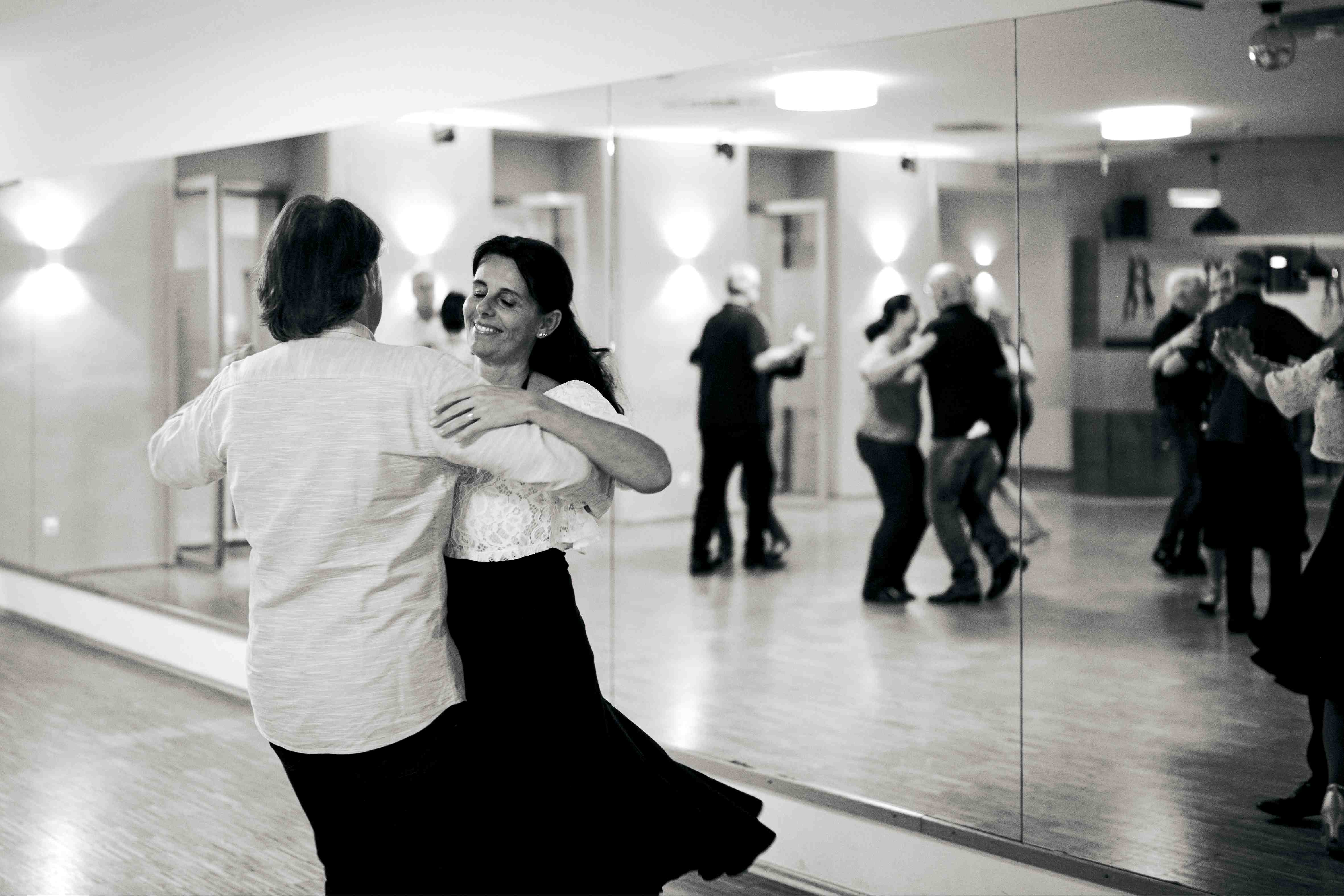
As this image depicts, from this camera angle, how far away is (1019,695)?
382cm

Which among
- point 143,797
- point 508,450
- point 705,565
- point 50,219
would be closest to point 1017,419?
point 705,565

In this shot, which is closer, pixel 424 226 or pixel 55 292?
pixel 424 226

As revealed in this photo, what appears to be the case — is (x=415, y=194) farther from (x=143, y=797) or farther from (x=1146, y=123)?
(x=1146, y=123)

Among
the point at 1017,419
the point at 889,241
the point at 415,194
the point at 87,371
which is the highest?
the point at 415,194

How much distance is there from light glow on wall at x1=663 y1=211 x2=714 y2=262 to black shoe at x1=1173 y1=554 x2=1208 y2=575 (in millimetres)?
1812

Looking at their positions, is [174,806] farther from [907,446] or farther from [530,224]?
[907,446]

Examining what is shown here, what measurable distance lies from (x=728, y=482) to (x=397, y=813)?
7.67ft

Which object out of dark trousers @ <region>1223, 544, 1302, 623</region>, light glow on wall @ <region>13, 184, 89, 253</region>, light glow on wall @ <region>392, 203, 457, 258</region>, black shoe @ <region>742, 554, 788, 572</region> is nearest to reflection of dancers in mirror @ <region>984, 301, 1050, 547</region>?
dark trousers @ <region>1223, 544, 1302, 623</region>

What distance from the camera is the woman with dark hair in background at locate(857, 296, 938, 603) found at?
4016mm

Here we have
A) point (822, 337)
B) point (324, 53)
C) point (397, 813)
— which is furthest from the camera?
point (324, 53)

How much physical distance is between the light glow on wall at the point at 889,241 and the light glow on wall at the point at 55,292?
5763mm

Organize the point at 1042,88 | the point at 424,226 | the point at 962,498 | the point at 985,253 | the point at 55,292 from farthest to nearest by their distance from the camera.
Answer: the point at 55,292 → the point at 424,226 → the point at 962,498 → the point at 985,253 → the point at 1042,88

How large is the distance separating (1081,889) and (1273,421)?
1.25m

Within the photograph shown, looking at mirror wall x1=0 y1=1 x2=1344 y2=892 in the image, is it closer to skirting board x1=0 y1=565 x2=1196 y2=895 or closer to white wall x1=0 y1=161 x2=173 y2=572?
skirting board x1=0 y1=565 x2=1196 y2=895
